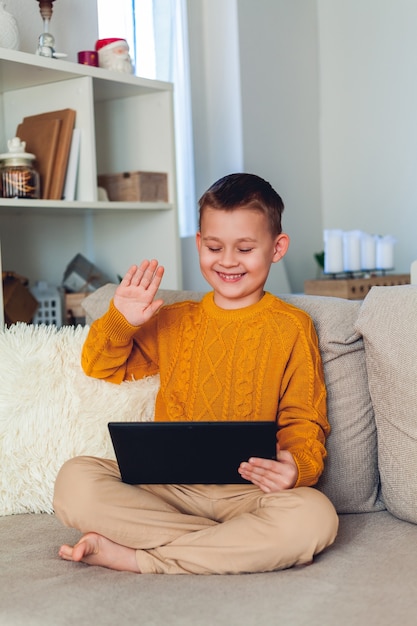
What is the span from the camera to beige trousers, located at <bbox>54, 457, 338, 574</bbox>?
116 cm

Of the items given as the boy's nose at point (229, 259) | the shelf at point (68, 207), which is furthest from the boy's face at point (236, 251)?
the shelf at point (68, 207)

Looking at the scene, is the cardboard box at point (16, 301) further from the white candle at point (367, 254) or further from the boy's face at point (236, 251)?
the white candle at point (367, 254)

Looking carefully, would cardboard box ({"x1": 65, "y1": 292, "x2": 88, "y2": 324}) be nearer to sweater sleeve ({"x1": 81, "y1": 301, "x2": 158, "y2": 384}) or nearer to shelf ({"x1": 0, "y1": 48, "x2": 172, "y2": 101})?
shelf ({"x1": 0, "y1": 48, "x2": 172, "y2": 101})

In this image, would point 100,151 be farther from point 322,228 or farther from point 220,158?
point 322,228

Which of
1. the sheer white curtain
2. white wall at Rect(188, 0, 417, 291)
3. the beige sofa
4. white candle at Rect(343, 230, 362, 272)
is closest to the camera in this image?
the beige sofa

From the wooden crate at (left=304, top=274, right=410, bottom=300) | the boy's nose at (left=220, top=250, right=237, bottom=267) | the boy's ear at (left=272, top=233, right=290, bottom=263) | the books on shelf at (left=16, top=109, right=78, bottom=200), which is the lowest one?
the wooden crate at (left=304, top=274, right=410, bottom=300)

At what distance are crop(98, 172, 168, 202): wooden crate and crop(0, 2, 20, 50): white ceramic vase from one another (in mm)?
504

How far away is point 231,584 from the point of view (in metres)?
1.10

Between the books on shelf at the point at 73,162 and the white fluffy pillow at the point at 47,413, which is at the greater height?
the books on shelf at the point at 73,162

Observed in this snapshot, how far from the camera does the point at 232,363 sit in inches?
55.7

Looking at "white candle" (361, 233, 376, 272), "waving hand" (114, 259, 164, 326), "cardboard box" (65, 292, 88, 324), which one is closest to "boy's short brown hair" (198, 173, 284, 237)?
"waving hand" (114, 259, 164, 326)

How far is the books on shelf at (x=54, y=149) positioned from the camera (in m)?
2.17

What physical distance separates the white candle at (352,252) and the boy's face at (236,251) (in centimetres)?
160

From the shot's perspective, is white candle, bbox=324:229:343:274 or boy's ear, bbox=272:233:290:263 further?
white candle, bbox=324:229:343:274
